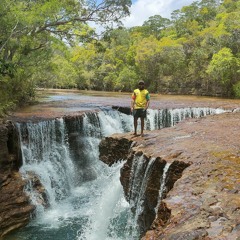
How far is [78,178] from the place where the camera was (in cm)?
1193

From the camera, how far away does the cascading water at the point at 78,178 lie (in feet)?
26.6

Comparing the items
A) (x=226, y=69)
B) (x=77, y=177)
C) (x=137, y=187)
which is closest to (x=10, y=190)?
(x=77, y=177)

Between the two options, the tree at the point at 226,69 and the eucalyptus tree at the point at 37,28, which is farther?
the tree at the point at 226,69

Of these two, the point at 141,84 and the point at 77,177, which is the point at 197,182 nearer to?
the point at 141,84

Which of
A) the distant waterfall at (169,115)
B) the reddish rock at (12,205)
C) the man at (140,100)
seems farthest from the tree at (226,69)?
the reddish rock at (12,205)

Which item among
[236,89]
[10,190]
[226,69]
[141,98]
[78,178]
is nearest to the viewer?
[141,98]

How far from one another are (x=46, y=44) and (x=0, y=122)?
7762 millimetres

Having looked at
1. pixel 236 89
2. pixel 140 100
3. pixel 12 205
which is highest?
pixel 140 100

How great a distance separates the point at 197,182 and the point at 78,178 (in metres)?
7.48

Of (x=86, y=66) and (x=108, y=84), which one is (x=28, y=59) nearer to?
(x=108, y=84)

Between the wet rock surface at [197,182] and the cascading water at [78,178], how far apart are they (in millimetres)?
857

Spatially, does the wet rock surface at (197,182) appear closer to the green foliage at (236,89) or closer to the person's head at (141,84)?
the person's head at (141,84)

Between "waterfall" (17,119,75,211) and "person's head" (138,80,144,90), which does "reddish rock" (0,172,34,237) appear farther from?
"person's head" (138,80,144,90)

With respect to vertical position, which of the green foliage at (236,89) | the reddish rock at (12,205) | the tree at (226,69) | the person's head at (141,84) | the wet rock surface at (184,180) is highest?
the tree at (226,69)
